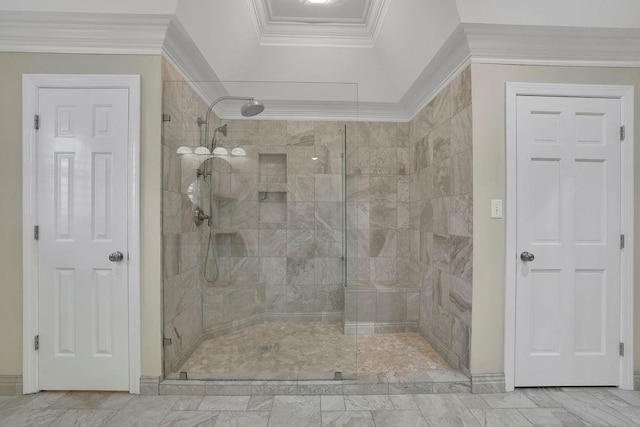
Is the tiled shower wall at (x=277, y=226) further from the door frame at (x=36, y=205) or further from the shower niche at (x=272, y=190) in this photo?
the door frame at (x=36, y=205)

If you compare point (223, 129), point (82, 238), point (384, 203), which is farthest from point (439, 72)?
point (82, 238)

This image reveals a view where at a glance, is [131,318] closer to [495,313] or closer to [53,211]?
[53,211]

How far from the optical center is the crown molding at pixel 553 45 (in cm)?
188

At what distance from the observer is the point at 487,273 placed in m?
1.95

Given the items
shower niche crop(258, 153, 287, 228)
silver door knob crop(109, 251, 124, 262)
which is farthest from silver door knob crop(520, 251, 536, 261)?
silver door knob crop(109, 251, 124, 262)

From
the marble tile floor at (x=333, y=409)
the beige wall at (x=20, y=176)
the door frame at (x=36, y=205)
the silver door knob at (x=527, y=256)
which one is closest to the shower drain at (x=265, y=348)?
the marble tile floor at (x=333, y=409)

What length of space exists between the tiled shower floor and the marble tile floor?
6.1 inches

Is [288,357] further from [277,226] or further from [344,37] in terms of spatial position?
[344,37]

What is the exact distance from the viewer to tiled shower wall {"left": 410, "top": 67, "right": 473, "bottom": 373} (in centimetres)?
204

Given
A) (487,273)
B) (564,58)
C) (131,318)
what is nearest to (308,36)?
(564,58)

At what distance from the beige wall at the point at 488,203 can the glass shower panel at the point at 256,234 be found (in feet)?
2.91

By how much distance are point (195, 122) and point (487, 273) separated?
236cm

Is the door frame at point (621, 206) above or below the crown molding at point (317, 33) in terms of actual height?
below

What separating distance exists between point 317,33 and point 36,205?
2.57 meters
